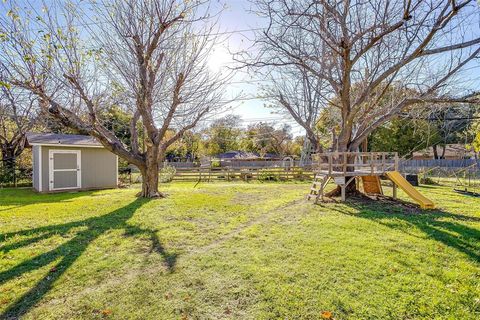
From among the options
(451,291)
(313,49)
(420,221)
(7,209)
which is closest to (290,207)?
(420,221)

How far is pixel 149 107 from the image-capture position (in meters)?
8.94

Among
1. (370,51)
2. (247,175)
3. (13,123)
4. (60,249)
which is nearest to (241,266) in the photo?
(60,249)

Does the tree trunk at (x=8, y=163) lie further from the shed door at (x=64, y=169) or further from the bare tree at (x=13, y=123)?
the shed door at (x=64, y=169)

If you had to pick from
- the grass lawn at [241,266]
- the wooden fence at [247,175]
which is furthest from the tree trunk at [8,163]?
the grass lawn at [241,266]

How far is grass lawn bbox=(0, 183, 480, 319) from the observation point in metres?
2.72

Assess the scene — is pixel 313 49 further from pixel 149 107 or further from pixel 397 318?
pixel 397 318

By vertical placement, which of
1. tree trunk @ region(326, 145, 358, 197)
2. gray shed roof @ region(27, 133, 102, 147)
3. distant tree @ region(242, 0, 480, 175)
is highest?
distant tree @ region(242, 0, 480, 175)

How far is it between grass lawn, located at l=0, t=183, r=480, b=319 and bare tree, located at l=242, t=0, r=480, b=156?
370 centimetres

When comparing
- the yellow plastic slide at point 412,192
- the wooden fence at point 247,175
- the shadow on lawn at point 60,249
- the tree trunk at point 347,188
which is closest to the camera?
the shadow on lawn at point 60,249

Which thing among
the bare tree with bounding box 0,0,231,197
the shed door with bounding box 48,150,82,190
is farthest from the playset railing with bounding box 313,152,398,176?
the shed door with bounding box 48,150,82,190

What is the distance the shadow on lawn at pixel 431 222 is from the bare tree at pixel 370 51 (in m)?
2.69

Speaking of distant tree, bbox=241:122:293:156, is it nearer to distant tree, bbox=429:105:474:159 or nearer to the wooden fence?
distant tree, bbox=429:105:474:159

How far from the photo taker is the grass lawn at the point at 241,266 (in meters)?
2.72

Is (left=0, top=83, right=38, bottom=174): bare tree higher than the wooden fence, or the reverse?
(left=0, top=83, right=38, bottom=174): bare tree
